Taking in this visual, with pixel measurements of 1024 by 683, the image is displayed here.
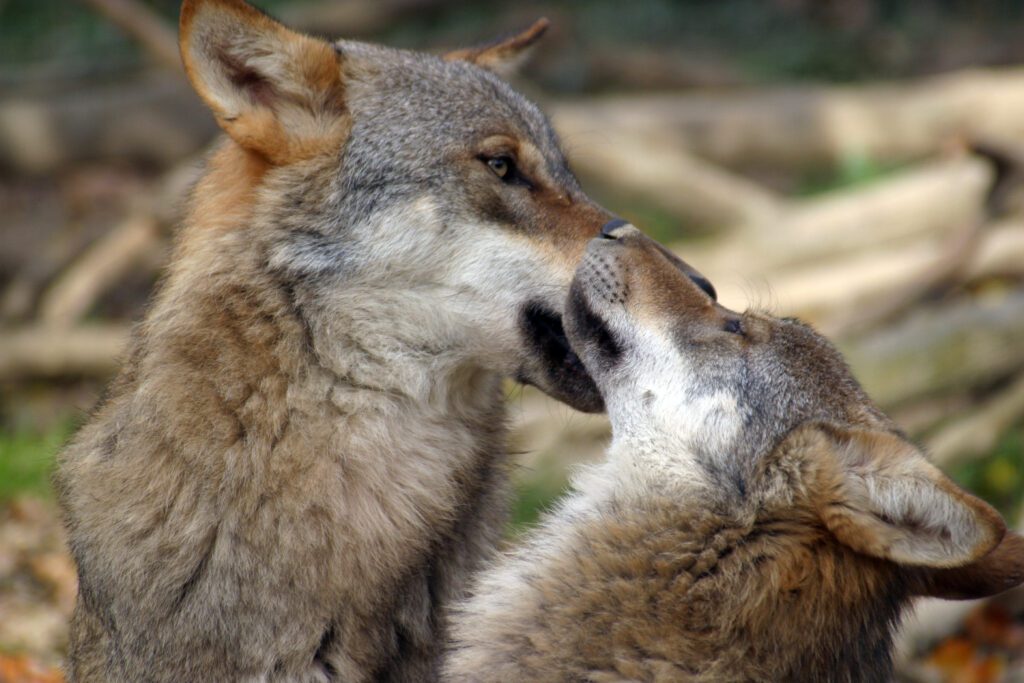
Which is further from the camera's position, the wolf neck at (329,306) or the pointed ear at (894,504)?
the wolf neck at (329,306)

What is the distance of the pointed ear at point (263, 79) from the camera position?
155 inches

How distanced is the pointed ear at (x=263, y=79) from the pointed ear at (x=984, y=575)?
231cm

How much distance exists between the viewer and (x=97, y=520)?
4.04 metres

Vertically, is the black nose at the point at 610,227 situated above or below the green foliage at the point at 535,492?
above

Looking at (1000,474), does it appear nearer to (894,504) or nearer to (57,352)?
(894,504)

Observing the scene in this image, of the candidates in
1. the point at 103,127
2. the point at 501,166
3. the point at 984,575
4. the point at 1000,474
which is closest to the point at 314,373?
the point at 501,166

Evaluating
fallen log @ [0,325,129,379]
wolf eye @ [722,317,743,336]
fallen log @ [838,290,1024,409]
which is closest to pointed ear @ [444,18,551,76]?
wolf eye @ [722,317,743,336]

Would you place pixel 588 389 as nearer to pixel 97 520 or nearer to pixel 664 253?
pixel 664 253

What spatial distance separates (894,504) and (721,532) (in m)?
0.51

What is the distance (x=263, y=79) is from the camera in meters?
4.10

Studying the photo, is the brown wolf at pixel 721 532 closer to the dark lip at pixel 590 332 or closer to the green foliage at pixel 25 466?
the dark lip at pixel 590 332

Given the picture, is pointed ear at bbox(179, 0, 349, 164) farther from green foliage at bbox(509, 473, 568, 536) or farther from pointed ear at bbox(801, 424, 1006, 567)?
green foliage at bbox(509, 473, 568, 536)

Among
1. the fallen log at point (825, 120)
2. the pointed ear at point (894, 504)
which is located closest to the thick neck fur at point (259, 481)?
the pointed ear at point (894, 504)

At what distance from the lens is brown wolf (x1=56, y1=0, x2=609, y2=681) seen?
3.88 m
